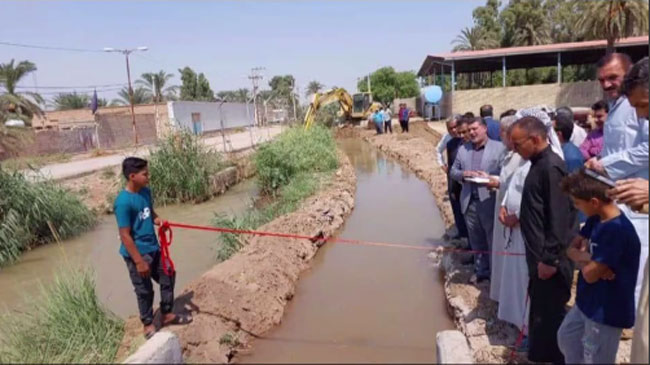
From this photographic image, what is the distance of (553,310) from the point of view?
3.02 metres

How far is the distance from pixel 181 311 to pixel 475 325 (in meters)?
2.56

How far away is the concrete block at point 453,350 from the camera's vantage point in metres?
2.40

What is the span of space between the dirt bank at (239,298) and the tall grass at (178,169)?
4839 millimetres

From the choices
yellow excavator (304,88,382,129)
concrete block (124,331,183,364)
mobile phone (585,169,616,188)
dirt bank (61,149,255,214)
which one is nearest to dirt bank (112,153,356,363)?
concrete block (124,331,183,364)

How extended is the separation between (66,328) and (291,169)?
28.4ft

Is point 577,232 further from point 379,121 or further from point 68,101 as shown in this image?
point 68,101

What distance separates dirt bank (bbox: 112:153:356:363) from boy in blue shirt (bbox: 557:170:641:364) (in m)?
2.60

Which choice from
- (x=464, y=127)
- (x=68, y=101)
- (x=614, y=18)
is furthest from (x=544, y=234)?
(x=68, y=101)

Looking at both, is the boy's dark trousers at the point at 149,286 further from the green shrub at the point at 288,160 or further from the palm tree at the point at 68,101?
the palm tree at the point at 68,101

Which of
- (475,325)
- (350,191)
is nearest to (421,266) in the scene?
(475,325)

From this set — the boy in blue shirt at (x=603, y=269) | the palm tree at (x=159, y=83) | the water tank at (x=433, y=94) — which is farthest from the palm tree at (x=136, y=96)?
the boy in blue shirt at (x=603, y=269)

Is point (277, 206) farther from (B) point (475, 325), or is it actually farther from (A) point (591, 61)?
(A) point (591, 61)

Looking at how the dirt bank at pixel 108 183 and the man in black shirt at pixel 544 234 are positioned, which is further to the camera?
the dirt bank at pixel 108 183

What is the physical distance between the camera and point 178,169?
446 inches
